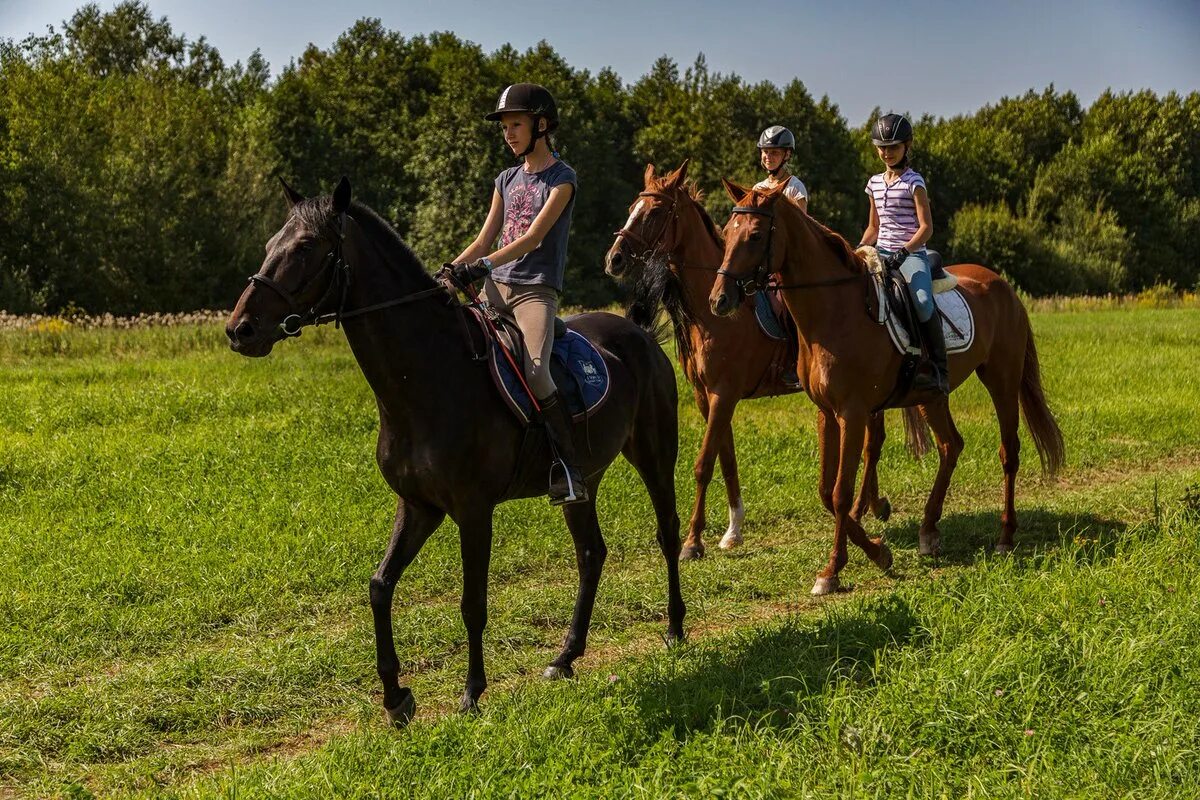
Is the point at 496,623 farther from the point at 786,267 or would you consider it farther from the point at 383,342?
the point at 786,267

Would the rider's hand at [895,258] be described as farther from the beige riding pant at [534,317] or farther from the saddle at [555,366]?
the beige riding pant at [534,317]

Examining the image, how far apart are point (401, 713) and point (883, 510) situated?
6.22 metres

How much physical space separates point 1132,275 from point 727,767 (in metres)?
56.2

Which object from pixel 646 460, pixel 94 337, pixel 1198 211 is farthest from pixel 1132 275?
pixel 646 460

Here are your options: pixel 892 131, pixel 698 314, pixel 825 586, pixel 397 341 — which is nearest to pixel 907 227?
pixel 892 131

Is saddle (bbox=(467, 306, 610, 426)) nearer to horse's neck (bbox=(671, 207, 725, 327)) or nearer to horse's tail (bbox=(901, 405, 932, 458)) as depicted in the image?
horse's neck (bbox=(671, 207, 725, 327))

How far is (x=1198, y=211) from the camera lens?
177ft

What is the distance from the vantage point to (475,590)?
561 cm

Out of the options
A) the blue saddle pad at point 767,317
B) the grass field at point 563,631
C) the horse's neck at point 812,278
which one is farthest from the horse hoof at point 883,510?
the horse's neck at point 812,278

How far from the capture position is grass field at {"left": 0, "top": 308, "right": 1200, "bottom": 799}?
173 inches

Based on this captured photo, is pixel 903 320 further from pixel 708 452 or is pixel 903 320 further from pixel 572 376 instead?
pixel 572 376


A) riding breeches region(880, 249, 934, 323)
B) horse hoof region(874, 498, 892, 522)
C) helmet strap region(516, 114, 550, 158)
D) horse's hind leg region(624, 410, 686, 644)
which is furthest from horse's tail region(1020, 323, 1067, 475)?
helmet strap region(516, 114, 550, 158)

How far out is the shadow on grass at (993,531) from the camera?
9.12 metres

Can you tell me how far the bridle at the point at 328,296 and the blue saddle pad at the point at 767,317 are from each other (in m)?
4.88
